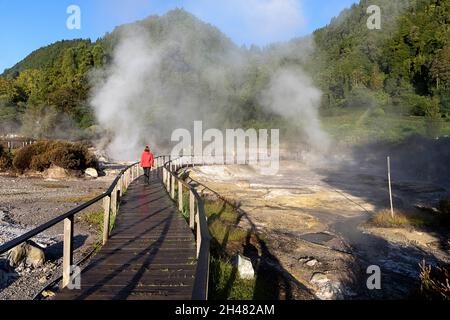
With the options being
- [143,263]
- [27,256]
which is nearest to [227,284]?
[143,263]

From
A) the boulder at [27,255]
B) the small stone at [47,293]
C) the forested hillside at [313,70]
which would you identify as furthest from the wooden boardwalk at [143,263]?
the forested hillside at [313,70]

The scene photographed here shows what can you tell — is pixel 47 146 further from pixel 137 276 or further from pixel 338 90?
pixel 338 90

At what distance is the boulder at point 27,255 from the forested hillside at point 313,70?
119 ft

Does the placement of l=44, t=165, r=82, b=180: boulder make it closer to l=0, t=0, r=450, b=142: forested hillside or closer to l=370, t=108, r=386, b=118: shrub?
l=0, t=0, r=450, b=142: forested hillside

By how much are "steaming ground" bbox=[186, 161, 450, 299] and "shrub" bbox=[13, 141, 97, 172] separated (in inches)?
323

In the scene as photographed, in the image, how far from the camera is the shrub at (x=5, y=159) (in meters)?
23.9

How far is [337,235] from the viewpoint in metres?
10.8

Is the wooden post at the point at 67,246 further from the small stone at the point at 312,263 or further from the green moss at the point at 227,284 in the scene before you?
the small stone at the point at 312,263

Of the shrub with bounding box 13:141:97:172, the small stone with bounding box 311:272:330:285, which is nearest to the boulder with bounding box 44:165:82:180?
the shrub with bounding box 13:141:97:172

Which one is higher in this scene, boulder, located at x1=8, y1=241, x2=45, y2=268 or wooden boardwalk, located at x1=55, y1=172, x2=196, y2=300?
wooden boardwalk, located at x1=55, y1=172, x2=196, y2=300

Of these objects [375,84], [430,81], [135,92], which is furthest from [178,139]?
[430,81]

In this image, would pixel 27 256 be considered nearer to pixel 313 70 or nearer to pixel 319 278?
pixel 319 278

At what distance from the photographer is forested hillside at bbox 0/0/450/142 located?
51.5 m

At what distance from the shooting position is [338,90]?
186 ft
